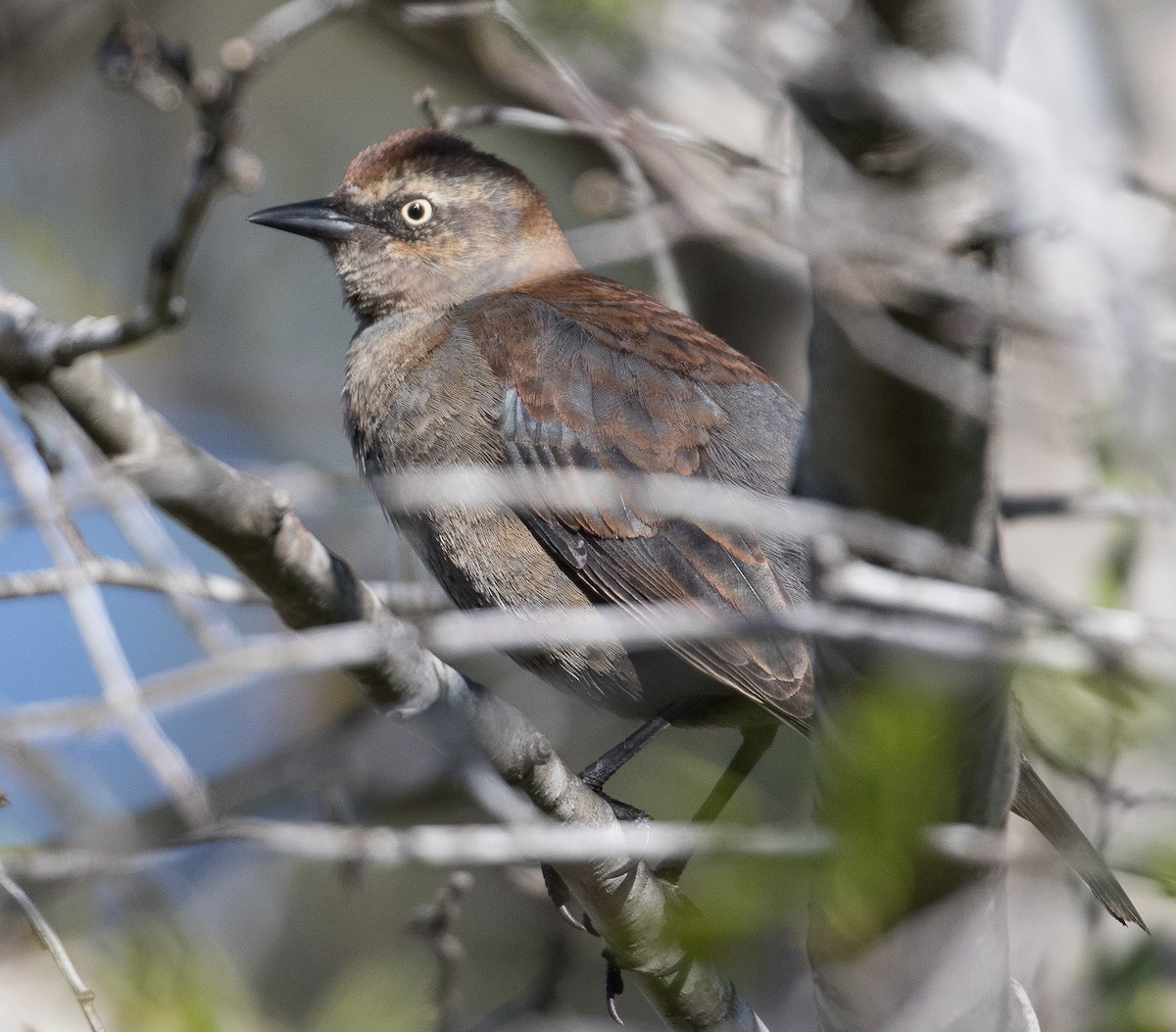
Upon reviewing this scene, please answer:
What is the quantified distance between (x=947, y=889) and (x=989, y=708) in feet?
1.87

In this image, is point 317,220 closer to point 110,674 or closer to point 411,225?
point 411,225

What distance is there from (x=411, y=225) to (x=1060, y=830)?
306cm

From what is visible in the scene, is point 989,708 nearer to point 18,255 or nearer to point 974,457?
point 974,457

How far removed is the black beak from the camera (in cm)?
498

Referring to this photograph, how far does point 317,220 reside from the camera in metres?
5.02

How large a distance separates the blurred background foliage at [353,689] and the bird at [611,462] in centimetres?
32

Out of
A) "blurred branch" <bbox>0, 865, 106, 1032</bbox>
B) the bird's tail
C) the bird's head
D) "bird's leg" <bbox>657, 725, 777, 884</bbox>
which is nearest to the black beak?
the bird's head

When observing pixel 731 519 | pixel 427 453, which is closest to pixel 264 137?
pixel 427 453

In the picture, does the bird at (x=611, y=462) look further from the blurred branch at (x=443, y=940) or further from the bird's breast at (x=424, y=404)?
the blurred branch at (x=443, y=940)

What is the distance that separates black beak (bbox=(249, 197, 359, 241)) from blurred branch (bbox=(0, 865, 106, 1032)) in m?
2.69

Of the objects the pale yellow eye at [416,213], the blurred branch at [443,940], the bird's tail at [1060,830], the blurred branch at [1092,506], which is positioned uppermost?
the pale yellow eye at [416,213]

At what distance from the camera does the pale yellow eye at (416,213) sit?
511 cm

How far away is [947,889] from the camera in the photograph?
3018 millimetres

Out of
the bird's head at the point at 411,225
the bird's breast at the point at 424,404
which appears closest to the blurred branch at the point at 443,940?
the bird's breast at the point at 424,404
